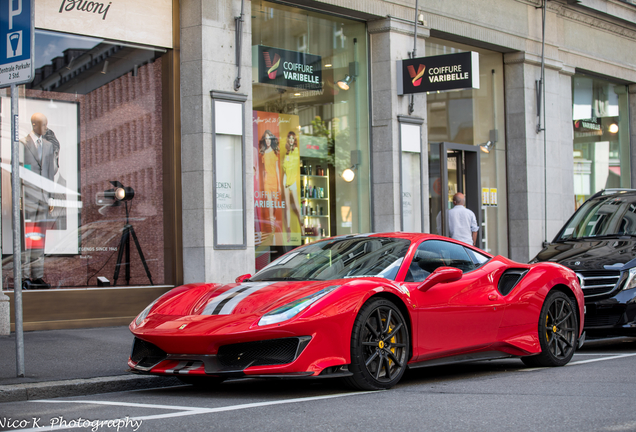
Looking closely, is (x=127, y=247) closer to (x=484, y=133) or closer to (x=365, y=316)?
(x=365, y=316)

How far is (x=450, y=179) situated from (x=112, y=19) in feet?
27.7

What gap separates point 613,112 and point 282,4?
12883 millimetres

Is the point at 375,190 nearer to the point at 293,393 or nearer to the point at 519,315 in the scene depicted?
the point at 519,315

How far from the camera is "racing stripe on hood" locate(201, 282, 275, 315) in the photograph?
602 cm

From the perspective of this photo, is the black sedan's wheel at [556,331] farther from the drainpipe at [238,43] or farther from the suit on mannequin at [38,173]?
the suit on mannequin at [38,173]

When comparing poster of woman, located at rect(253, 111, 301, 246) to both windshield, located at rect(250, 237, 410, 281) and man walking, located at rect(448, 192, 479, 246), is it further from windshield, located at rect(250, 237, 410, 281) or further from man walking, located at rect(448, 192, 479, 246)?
windshield, located at rect(250, 237, 410, 281)

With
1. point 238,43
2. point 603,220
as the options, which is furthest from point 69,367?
point 603,220

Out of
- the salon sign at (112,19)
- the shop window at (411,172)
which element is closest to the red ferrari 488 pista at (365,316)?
the salon sign at (112,19)

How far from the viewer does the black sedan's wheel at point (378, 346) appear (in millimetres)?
5801

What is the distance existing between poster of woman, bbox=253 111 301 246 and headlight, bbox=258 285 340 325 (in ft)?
24.8

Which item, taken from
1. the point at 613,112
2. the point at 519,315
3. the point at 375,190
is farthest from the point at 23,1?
the point at 613,112

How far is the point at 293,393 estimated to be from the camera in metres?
5.98

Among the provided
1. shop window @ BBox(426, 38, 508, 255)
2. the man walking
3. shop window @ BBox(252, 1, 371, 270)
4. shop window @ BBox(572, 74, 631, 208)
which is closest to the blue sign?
shop window @ BBox(252, 1, 371, 270)

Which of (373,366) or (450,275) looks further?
(450,275)
